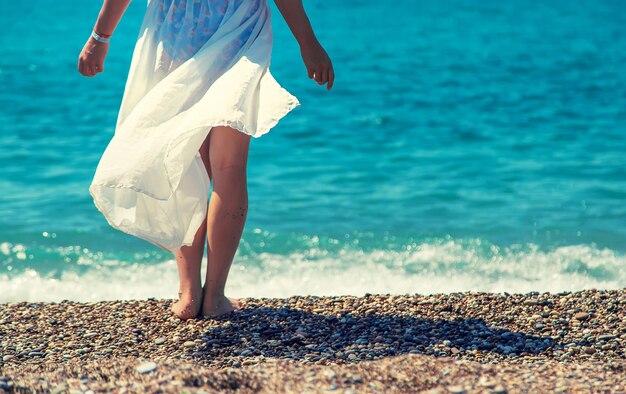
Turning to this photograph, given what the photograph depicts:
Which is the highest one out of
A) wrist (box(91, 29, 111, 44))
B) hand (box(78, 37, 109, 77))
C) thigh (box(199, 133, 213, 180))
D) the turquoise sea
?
wrist (box(91, 29, 111, 44))

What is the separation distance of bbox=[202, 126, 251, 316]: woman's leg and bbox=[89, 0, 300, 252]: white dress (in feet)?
0.21

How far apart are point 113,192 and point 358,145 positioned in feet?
20.0

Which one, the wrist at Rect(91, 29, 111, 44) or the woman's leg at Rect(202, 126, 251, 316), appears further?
the wrist at Rect(91, 29, 111, 44)

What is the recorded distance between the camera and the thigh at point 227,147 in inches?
132

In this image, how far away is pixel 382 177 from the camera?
8031mm

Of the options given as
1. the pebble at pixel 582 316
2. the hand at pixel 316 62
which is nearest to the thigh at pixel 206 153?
the hand at pixel 316 62

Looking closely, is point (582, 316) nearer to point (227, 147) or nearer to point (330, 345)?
point (330, 345)

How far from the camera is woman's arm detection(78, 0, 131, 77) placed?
11.3 ft

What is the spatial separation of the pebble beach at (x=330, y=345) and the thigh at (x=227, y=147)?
661mm

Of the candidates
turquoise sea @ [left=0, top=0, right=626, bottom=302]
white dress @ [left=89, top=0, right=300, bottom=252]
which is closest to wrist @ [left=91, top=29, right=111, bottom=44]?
white dress @ [left=89, top=0, right=300, bottom=252]

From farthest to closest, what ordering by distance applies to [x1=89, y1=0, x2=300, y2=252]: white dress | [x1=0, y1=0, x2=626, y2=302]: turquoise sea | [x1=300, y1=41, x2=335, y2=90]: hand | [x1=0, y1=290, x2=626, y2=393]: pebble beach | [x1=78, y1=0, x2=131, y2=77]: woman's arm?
[x1=0, y1=0, x2=626, y2=302]: turquoise sea, [x1=78, y1=0, x2=131, y2=77]: woman's arm, [x1=300, y1=41, x2=335, y2=90]: hand, [x1=89, y1=0, x2=300, y2=252]: white dress, [x1=0, y1=290, x2=626, y2=393]: pebble beach

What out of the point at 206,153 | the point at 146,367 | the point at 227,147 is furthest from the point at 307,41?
the point at 146,367

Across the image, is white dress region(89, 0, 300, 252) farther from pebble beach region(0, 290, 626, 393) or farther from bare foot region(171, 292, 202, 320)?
pebble beach region(0, 290, 626, 393)

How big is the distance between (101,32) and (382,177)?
4.80m
